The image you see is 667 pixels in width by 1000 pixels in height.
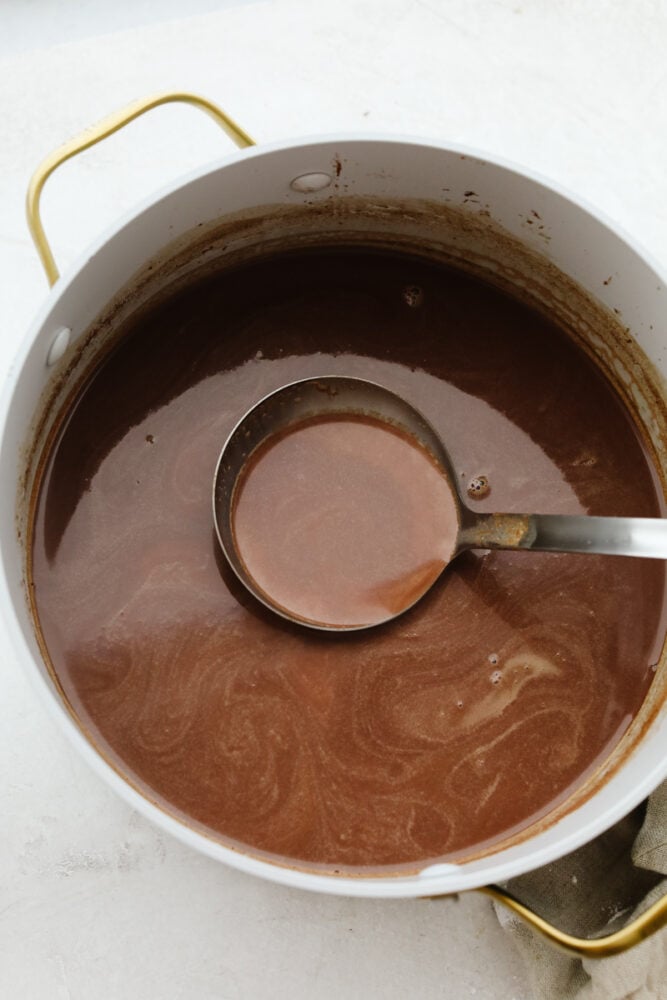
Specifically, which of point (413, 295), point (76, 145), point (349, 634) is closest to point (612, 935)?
point (349, 634)

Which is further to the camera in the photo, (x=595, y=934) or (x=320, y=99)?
(x=320, y=99)

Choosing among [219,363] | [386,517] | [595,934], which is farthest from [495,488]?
[595,934]

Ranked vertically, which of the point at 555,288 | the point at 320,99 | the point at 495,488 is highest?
the point at 320,99

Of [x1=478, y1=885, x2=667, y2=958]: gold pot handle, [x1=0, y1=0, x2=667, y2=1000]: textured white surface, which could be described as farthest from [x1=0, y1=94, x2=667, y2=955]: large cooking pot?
[x1=0, y1=0, x2=667, y2=1000]: textured white surface

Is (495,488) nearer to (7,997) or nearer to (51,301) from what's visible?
(51,301)

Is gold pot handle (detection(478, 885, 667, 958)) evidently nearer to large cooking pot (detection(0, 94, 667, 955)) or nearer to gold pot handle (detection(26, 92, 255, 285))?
large cooking pot (detection(0, 94, 667, 955))

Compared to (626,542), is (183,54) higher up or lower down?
higher up

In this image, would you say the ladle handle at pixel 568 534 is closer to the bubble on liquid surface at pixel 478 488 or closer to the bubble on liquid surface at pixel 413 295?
the bubble on liquid surface at pixel 478 488

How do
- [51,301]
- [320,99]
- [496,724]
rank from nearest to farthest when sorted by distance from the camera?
[51,301] < [496,724] < [320,99]
